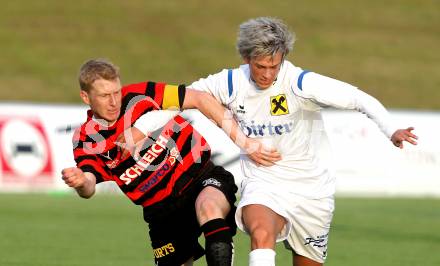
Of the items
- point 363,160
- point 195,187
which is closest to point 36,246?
point 195,187

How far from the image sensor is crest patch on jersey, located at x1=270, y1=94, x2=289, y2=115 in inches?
273

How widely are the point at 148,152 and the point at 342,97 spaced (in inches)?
56.1

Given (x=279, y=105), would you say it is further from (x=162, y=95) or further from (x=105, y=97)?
(x=105, y=97)

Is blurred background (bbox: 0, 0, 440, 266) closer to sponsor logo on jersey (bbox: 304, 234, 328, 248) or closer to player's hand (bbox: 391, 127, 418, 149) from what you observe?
sponsor logo on jersey (bbox: 304, 234, 328, 248)

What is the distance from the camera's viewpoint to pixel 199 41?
3328 centimetres

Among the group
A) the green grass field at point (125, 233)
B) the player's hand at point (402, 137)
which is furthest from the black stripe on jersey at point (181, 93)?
the green grass field at point (125, 233)

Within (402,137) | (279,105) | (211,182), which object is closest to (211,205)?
(211,182)

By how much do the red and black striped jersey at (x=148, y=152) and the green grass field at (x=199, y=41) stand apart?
2172cm

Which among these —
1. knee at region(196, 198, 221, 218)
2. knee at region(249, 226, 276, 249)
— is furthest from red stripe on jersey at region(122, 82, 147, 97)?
knee at region(249, 226, 276, 249)

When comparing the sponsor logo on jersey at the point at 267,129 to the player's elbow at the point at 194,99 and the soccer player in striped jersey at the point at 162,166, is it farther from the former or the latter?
the player's elbow at the point at 194,99

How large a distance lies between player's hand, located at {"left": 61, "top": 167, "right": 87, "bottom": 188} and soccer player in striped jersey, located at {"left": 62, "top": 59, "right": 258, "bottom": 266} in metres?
0.06

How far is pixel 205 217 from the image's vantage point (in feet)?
22.3

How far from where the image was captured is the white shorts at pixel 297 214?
6887mm

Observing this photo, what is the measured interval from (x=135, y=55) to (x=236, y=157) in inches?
595
